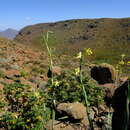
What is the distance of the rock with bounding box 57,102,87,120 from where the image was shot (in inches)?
248

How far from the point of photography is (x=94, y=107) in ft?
23.9

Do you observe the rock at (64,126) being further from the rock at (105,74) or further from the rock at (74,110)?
the rock at (105,74)

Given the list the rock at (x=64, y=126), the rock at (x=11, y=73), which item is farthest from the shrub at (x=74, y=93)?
the rock at (x=11, y=73)

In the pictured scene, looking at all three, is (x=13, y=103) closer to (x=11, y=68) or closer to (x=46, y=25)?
(x=11, y=68)

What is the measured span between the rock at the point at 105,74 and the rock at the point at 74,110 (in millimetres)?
5397

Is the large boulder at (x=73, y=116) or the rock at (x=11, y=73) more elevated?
the large boulder at (x=73, y=116)

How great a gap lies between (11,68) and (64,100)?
799 centimetres

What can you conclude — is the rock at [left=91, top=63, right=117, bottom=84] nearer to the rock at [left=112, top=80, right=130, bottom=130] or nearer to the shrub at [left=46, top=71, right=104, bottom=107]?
the shrub at [left=46, top=71, right=104, bottom=107]

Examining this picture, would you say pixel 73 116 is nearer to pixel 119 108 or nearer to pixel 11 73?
pixel 119 108

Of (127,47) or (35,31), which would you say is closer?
(127,47)

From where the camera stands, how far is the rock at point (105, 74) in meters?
11.8

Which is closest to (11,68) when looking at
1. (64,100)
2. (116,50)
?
(64,100)

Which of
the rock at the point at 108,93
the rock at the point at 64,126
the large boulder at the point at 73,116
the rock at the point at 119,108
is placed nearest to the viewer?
the rock at the point at 119,108

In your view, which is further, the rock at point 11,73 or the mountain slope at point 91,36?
the mountain slope at point 91,36
